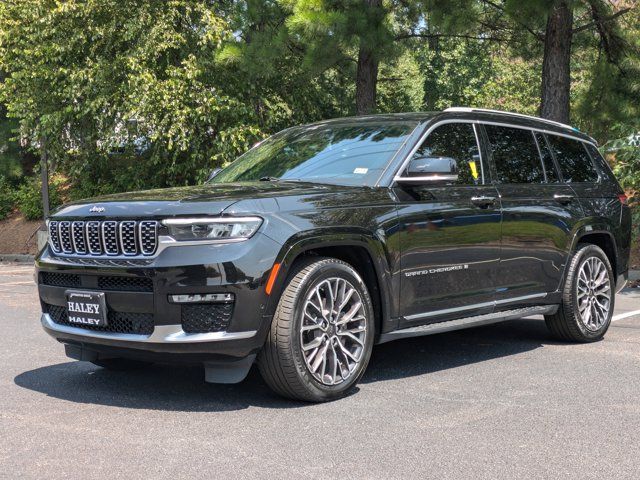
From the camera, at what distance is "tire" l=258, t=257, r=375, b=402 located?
5.03 m

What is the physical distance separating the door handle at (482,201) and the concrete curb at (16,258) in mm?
16147

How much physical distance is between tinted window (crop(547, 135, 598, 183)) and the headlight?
141 inches

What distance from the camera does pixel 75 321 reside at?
532 cm

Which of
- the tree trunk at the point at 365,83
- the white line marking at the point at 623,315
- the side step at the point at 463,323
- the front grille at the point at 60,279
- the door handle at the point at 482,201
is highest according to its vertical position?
the tree trunk at the point at 365,83

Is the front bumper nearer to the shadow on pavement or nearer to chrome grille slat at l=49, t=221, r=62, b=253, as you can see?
the shadow on pavement

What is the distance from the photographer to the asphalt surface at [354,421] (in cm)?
405

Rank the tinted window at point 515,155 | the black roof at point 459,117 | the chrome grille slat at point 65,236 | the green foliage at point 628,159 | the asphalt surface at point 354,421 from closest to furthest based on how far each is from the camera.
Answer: the asphalt surface at point 354,421, the chrome grille slat at point 65,236, the black roof at point 459,117, the tinted window at point 515,155, the green foliage at point 628,159

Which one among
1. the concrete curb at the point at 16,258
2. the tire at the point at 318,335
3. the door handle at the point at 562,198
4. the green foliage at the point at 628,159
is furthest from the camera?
the concrete curb at the point at 16,258

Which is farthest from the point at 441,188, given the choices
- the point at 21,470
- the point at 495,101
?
the point at 495,101

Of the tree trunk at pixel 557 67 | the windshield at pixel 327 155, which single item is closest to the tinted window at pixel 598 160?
the windshield at pixel 327 155

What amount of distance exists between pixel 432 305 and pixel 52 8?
14.6 m

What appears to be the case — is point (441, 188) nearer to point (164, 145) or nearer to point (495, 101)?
point (164, 145)

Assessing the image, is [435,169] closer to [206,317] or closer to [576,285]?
[206,317]

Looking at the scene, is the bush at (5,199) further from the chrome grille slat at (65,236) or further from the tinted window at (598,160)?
the chrome grille slat at (65,236)
